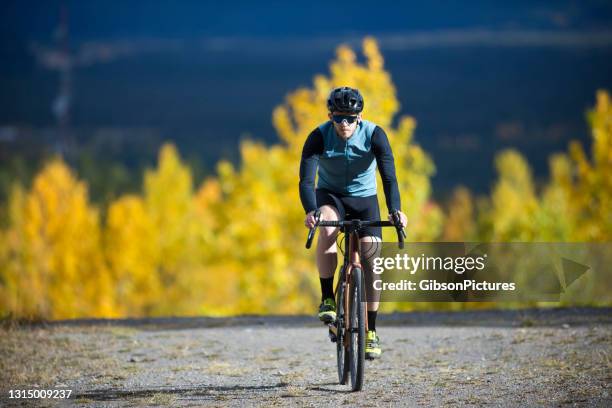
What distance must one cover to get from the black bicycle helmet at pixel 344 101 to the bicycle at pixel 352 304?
0.88 m

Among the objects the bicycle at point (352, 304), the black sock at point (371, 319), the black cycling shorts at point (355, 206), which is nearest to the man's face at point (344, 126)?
the black cycling shorts at point (355, 206)

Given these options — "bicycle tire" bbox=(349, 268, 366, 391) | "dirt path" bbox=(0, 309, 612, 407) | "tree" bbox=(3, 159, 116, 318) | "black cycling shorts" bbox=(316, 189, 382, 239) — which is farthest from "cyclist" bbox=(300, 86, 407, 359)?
"tree" bbox=(3, 159, 116, 318)

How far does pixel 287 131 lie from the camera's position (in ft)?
117

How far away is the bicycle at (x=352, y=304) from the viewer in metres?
8.19

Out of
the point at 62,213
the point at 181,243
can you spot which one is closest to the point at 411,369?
the point at 62,213

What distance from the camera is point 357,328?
27.4ft

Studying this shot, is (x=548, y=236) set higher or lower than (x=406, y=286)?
higher

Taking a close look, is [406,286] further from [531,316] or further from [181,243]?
[181,243]

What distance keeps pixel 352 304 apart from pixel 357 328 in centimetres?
20

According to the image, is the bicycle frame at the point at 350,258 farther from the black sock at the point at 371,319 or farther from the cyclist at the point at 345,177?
the black sock at the point at 371,319

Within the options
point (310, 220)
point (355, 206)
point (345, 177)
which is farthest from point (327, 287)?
point (345, 177)

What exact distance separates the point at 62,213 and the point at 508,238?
3631cm

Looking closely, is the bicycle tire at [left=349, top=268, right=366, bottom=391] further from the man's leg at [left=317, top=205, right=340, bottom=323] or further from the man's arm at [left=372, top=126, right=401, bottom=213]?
the man's arm at [left=372, top=126, right=401, bottom=213]

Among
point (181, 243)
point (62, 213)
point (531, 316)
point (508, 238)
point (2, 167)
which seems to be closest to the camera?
point (531, 316)
